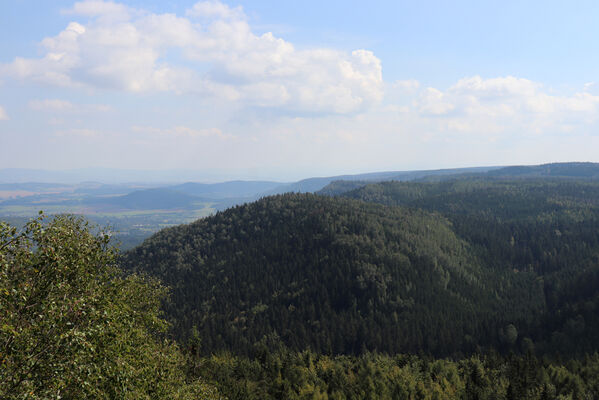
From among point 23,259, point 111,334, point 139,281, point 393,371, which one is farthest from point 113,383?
point 393,371

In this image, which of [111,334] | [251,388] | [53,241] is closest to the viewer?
[53,241]

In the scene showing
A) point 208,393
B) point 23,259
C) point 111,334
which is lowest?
point 208,393

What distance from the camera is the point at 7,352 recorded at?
74.6ft

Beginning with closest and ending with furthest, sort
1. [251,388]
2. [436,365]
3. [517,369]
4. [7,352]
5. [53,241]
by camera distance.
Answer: [7,352] < [53,241] < [251,388] < [517,369] < [436,365]

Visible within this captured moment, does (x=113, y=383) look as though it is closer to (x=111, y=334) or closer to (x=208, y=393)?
(x=111, y=334)

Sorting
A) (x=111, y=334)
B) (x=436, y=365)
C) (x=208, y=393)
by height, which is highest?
(x=111, y=334)

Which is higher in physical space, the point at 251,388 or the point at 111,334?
the point at 111,334

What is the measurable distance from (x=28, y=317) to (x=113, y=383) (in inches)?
342

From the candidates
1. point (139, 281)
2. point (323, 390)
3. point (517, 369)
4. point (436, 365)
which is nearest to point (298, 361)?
point (323, 390)

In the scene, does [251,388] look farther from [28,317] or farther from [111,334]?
[28,317]

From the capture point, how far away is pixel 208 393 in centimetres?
5044

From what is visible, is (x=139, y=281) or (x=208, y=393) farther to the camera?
(x=139, y=281)

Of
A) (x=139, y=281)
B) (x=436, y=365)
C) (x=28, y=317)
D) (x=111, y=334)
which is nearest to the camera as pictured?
(x=28, y=317)

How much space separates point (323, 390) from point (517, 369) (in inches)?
3011
